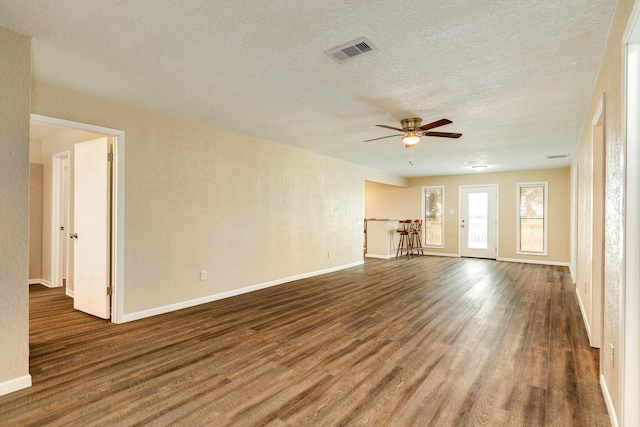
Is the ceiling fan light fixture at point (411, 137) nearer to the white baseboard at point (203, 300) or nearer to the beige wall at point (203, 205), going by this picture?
the beige wall at point (203, 205)

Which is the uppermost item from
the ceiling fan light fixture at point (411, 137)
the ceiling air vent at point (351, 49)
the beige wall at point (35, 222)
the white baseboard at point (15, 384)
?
the ceiling air vent at point (351, 49)

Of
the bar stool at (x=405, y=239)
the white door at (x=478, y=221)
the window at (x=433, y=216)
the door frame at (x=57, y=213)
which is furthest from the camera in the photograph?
the window at (x=433, y=216)


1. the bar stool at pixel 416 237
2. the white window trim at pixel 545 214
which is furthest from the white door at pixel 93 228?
the white window trim at pixel 545 214

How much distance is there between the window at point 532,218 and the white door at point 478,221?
60cm

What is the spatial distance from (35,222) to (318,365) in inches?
232

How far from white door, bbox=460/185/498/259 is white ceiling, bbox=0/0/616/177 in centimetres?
472

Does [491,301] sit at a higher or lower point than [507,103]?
lower

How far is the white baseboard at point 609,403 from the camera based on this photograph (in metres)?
1.75

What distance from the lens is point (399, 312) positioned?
Answer: 12.8 feet

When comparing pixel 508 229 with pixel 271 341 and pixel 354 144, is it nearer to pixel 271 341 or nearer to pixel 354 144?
pixel 354 144

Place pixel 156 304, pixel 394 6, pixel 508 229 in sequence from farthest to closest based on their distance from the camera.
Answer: pixel 508 229 < pixel 156 304 < pixel 394 6

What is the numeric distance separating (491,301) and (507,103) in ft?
8.84

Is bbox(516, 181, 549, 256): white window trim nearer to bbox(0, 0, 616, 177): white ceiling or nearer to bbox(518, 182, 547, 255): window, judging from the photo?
bbox(518, 182, 547, 255): window

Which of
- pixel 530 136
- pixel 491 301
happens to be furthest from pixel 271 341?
pixel 530 136
